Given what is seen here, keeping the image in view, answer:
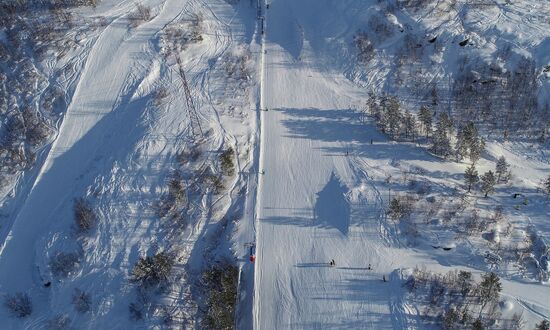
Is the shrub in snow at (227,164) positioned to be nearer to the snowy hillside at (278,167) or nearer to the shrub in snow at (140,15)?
the snowy hillside at (278,167)

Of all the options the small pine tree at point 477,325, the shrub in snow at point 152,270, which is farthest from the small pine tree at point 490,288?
the shrub in snow at point 152,270

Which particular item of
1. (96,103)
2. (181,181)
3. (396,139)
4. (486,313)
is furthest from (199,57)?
(486,313)

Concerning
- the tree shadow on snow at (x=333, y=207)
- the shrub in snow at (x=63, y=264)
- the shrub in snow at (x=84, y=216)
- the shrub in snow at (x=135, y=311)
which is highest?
the tree shadow on snow at (x=333, y=207)

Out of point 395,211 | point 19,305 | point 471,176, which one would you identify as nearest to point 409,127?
point 471,176

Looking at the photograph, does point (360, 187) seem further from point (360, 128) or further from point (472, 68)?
point (472, 68)

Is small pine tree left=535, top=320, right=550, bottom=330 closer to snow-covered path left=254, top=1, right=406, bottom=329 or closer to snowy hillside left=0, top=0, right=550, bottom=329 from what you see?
snowy hillside left=0, top=0, right=550, bottom=329
